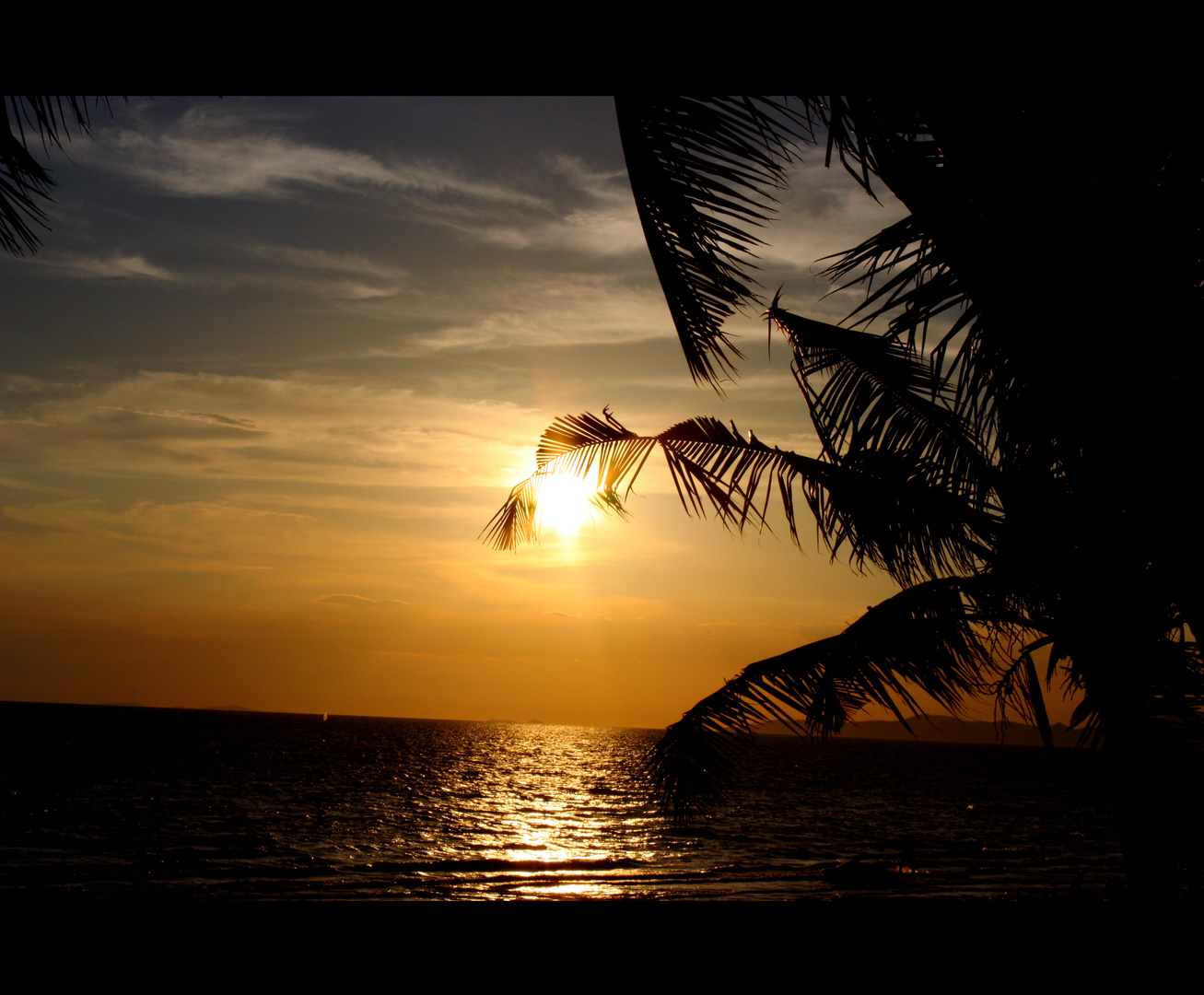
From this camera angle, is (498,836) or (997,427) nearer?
(997,427)

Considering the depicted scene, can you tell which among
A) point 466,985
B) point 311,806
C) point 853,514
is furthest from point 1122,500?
point 311,806

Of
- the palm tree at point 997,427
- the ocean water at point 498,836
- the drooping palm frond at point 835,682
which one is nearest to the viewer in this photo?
the palm tree at point 997,427

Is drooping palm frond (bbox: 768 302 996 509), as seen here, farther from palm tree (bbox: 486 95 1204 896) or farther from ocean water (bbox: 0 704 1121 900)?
ocean water (bbox: 0 704 1121 900)

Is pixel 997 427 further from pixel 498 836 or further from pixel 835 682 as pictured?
pixel 498 836

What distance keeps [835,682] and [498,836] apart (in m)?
30.5

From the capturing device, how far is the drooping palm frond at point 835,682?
438cm

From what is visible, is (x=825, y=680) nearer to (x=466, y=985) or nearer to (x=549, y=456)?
(x=549, y=456)

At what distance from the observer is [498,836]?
3166 centimetres

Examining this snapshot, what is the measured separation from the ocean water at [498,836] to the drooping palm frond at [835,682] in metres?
0.80

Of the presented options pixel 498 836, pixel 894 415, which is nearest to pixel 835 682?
pixel 894 415

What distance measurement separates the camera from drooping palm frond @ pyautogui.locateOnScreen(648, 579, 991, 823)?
4.38 metres

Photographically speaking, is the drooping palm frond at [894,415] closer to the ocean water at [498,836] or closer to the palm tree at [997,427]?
the palm tree at [997,427]

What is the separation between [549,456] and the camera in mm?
4789

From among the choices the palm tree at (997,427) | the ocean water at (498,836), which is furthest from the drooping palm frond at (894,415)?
the ocean water at (498,836)
